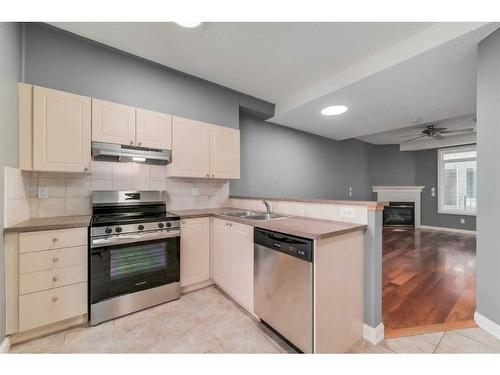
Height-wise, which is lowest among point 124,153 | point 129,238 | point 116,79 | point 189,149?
point 129,238

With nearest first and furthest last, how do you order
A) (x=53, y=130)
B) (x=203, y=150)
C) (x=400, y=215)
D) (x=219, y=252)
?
1. (x=53, y=130)
2. (x=219, y=252)
3. (x=203, y=150)
4. (x=400, y=215)

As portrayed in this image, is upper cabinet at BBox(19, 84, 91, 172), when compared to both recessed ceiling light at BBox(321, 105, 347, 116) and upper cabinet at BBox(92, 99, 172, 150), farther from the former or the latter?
recessed ceiling light at BBox(321, 105, 347, 116)

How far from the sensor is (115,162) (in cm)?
239

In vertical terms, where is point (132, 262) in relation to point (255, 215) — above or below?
below

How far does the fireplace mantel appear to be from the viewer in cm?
631

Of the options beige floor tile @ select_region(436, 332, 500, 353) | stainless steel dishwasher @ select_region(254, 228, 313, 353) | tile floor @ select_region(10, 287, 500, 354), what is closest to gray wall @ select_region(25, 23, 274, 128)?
stainless steel dishwasher @ select_region(254, 228, 313, 353)

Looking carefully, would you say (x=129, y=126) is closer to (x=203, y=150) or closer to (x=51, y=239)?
(x=203, y=150)

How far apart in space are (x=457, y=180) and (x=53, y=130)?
Result: 27.2 ft

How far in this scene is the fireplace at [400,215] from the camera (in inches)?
249

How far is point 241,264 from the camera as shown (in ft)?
6.62

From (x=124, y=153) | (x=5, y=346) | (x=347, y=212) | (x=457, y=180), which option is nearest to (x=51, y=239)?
(x=5, y=346)

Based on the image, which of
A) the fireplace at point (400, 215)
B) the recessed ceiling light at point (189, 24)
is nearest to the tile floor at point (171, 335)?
the recessed ceiling light at point (189, 24)
